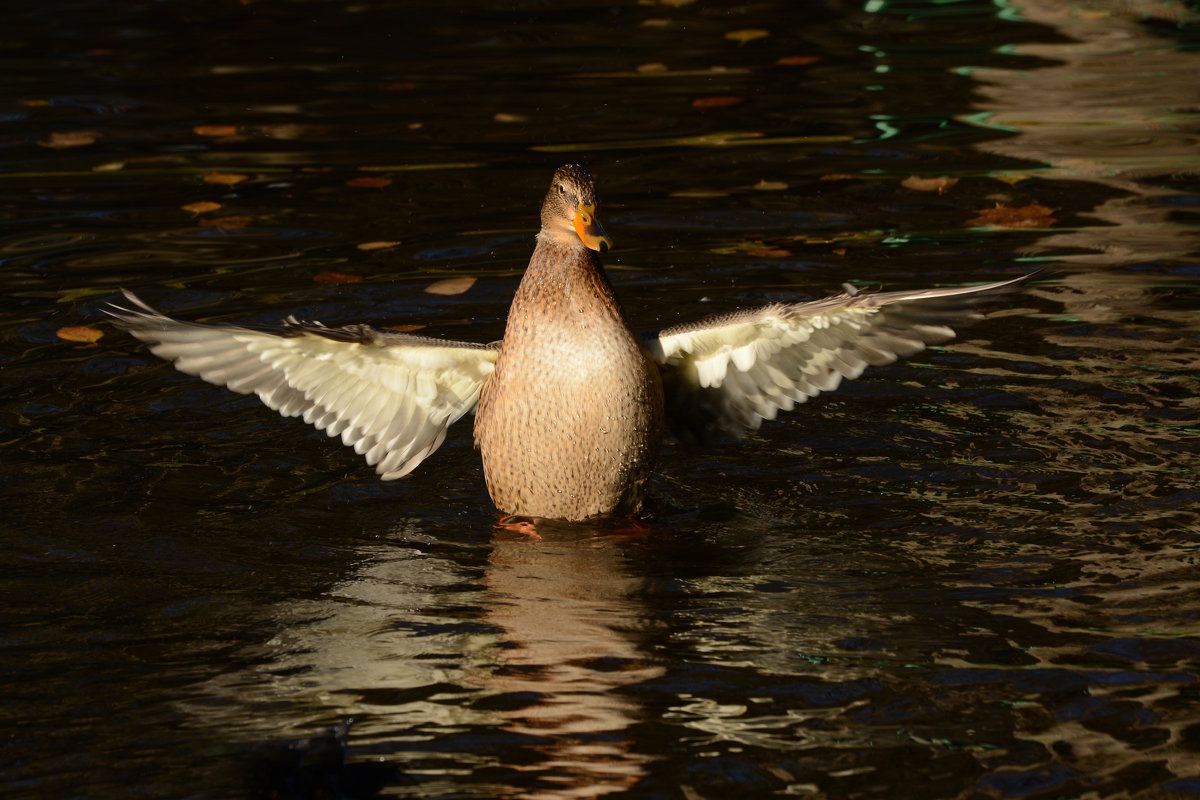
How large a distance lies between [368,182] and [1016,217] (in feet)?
13.2

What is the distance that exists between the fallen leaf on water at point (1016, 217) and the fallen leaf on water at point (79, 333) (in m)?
4.89

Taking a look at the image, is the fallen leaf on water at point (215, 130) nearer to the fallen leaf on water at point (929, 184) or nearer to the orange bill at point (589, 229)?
the fallen leaf on water at point (929, 184)

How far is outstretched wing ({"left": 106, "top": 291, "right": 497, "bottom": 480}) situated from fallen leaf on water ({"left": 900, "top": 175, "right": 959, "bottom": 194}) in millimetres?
4214

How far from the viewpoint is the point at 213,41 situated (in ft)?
44.6

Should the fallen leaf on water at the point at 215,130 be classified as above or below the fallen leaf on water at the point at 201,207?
above

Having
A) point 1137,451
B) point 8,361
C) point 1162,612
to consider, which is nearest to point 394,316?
point 8,361

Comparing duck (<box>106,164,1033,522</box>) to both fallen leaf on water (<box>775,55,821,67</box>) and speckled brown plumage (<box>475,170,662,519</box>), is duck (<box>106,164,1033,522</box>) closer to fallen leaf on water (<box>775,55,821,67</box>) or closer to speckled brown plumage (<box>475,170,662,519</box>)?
speckled brown plumage (<box>475,170,662,519</box>)

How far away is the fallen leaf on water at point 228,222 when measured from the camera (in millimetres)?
9930

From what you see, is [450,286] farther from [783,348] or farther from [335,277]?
[783,348]

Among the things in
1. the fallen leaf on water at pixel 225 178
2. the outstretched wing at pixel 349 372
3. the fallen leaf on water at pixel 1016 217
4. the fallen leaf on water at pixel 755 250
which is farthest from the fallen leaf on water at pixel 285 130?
the outstretched wing at pixel 349 372

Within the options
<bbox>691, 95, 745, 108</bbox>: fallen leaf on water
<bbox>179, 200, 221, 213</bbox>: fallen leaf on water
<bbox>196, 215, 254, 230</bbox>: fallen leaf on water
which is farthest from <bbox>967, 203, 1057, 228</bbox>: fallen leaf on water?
<bbox>179, 200, 221, 213</bbox>: fallen leaf on water

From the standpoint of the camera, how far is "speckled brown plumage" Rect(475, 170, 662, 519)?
621 centimetres

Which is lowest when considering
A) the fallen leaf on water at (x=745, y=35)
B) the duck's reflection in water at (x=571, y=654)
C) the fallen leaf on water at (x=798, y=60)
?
the duck's reflection in water at (x=571, y=654)

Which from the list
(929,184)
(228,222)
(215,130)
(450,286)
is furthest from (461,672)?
(215,130)
